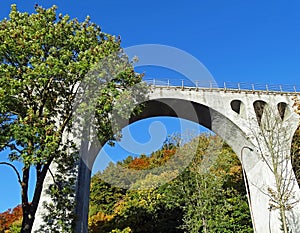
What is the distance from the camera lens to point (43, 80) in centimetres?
805

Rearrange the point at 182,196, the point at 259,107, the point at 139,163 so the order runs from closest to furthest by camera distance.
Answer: the point at 259,107 < the point at 182,196 < the point at 139,163

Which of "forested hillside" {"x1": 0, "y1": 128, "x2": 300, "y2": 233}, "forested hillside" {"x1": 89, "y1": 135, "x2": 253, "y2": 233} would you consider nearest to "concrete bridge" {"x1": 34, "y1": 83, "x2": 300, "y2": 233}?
"forested hillside" {"x1": 0, "y1": 128, "x2": 300, "y2": 233}

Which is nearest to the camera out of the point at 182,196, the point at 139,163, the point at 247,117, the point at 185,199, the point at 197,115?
the point at 247,117

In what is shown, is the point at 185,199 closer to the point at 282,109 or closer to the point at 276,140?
the point at 276,140

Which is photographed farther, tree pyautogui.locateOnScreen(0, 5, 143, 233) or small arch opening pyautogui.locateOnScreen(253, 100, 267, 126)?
small arch opening pyautogui.locateOnScreen(253, 100, 267, 126)

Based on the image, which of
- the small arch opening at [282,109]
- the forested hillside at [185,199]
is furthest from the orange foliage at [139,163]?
the small arch opening at [282,109]

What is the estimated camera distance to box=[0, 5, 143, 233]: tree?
788 cm

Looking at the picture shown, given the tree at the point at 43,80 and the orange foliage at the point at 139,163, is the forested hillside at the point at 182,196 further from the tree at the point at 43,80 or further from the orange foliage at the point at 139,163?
the tree at the point at 43,80

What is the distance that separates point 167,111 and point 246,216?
9563mm

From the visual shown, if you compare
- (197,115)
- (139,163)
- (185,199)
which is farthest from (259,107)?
(139,163)

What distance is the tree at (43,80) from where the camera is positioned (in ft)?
25.8

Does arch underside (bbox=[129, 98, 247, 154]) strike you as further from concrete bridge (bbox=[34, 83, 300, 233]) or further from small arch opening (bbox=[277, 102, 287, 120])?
small arch opening (bbox=[277, 102, 287, 120])

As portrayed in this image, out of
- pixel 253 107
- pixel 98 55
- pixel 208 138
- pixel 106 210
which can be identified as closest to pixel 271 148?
pixel 253 107

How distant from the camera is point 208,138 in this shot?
21359 mm
